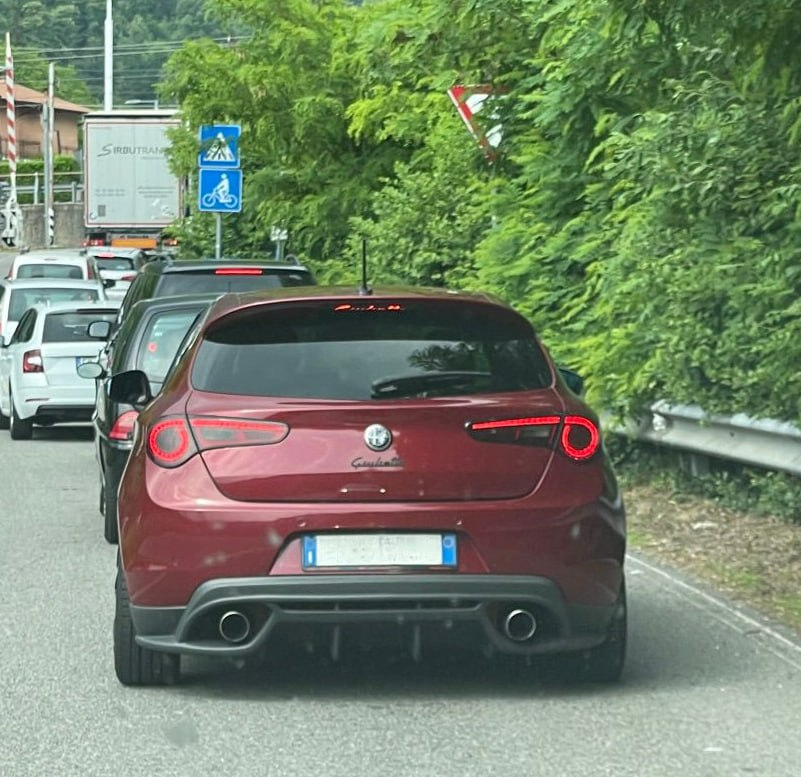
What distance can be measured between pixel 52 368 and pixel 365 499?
13479mm

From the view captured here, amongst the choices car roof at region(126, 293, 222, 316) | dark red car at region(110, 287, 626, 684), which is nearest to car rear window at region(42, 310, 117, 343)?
car roof at region(126, 293, 222, 316)

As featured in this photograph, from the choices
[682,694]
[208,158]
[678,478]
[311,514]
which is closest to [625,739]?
[682,694]

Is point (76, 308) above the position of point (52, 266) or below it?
above

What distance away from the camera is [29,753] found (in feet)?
19.9

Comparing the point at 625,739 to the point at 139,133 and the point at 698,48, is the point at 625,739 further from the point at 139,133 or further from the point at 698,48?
the point at 139,133

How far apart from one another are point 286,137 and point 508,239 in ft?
35.4

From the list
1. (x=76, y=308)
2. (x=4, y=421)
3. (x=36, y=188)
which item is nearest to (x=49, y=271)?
(x=4, y=421)

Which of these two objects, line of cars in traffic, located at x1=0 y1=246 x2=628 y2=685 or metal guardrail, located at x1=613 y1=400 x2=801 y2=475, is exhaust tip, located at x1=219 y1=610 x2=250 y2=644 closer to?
line of cars in traffic, located at x1=0 y1=246 x2=628 y2=685

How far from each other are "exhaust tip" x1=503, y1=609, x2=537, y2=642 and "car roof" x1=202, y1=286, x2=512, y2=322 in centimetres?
122

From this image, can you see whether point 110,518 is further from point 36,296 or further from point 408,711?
point 36,296

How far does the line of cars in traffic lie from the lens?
6543 mm

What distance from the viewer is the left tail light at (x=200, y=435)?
6629mm

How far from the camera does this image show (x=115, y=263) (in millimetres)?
44250

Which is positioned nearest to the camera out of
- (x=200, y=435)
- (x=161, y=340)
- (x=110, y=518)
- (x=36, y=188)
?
(x=200, y=435)
